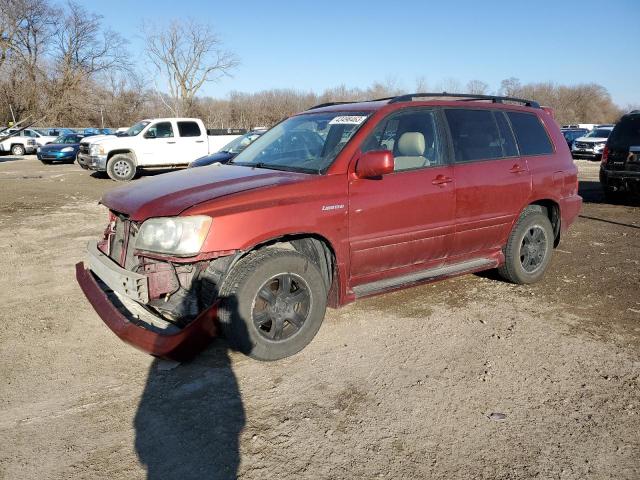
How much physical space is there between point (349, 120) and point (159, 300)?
2102 mm

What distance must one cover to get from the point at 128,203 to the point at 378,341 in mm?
2139

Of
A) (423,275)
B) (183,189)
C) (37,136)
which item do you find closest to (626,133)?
(423,275)

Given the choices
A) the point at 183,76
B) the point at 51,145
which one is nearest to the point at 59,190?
the point at 51,145

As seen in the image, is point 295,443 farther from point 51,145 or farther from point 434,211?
point 51,145

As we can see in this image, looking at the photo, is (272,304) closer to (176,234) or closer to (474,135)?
(176,234)

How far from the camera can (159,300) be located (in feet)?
11.1

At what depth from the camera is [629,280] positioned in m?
5.42

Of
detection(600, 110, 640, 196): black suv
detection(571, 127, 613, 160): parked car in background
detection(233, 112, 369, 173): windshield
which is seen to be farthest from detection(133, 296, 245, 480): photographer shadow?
detection(571, 127, 613, 160): parked car in background

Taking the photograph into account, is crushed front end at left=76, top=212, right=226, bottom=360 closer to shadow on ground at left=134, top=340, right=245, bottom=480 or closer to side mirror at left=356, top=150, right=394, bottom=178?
shadow on ground at left=134, top=340, right=245, bottom=480

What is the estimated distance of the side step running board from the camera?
13.0 ft

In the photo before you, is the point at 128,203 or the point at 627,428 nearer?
the point at 627,428

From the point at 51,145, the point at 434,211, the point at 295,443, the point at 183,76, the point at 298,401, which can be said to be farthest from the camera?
the point at 183,76

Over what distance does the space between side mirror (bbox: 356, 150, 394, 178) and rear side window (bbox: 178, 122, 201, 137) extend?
14431 millimetres

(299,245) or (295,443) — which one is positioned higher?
(299,245)
